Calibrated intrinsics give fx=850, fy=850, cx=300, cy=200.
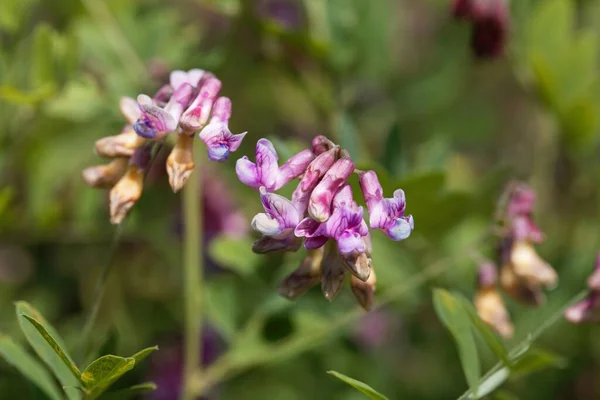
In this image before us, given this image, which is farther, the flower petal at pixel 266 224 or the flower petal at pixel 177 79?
the flower petal at pixel 177 79

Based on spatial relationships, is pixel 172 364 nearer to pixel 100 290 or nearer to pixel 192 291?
pixel 192 291

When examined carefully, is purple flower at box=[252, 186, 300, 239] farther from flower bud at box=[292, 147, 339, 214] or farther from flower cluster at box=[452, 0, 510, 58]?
flower cluster at box=[452, 0, 510, 58]

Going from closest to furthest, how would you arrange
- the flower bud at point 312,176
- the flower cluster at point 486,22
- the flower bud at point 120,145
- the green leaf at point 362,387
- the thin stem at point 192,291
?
the green leaf at point 362,387 → the flower bud at point 312,176 → the flower bud at point 120,145 → the thin stem at point 192,291 → the flower cluster at point 486,22

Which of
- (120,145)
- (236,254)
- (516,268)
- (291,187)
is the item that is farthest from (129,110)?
(516,268)

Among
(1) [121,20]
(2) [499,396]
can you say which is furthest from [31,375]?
(1) [121,20]

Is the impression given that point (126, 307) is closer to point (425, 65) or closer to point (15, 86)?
point (15, 86)

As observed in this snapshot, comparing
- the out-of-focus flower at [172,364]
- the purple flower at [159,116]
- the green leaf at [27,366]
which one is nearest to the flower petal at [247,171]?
the purple flower at [159,116]

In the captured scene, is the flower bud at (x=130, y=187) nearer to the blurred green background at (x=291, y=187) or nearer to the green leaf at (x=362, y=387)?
the blurred green background at (x=291, y=187)
